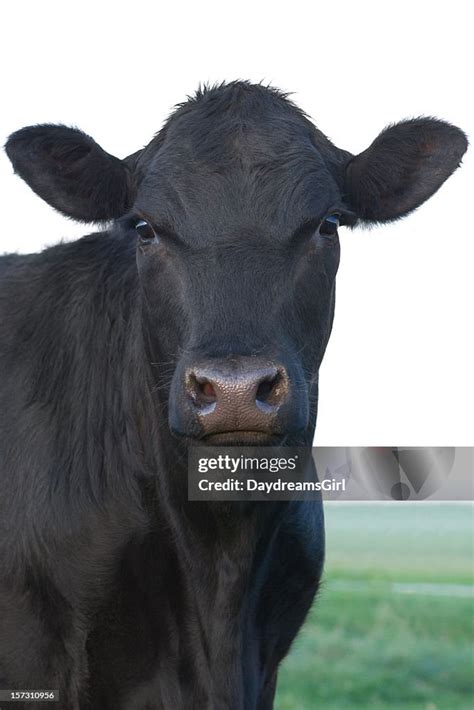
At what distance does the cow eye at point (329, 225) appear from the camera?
21.3 ft

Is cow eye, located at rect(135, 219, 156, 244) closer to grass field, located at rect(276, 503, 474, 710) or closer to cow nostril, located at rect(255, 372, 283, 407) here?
cow nostril, located at rect(255, 372, 283, 407)

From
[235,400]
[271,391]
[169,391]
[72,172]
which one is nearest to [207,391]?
[235,400]

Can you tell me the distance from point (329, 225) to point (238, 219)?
0.72 m

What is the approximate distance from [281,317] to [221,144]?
1.11 m

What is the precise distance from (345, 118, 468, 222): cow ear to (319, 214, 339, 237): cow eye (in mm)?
374

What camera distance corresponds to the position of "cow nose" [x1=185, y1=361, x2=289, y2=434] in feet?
17.1

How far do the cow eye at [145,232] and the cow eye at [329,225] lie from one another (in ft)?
3.00

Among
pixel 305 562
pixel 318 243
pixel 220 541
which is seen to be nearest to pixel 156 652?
pixel 220 541

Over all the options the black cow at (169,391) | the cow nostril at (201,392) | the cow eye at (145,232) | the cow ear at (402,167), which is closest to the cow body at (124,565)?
the black cow at (169,391)

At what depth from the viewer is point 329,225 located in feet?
21.5

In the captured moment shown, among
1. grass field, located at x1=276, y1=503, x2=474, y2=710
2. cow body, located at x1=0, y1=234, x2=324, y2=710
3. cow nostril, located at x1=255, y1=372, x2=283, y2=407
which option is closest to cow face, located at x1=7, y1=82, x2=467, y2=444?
cow nostril, located at x1=255, y1=372, x2=283, y2=407

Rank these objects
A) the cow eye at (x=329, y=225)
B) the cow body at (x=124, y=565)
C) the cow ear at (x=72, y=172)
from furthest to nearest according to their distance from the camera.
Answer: the cow ear at (x=72, y=172), the cow eye at (x=329, y=225), the cow body at (x=124, y=565)

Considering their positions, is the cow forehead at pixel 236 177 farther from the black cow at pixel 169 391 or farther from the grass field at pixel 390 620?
the grass field at pixel 390 620

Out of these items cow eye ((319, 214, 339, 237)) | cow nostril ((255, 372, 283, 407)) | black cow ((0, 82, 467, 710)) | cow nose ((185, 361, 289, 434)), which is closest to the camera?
cow nose ((185, 361, 289, 434))
